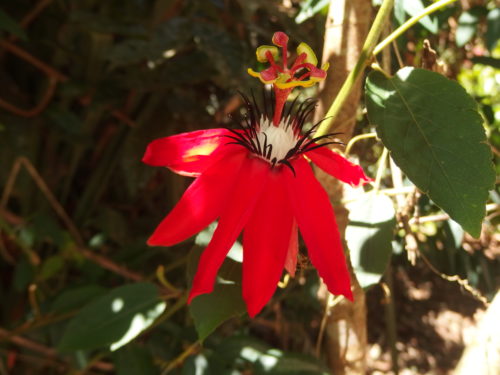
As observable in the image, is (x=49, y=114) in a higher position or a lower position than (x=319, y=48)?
lower

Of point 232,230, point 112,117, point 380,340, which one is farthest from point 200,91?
point 380,340

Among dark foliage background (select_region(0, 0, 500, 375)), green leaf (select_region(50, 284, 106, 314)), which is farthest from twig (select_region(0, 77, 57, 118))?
green leaf (select_region(50, 284, 106, 314))

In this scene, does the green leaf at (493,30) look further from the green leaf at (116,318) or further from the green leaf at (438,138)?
the green leaf at (116,318)

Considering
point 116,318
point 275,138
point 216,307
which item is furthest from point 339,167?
point 116,318

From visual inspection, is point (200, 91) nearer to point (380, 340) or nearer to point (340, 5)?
point (340, 5)

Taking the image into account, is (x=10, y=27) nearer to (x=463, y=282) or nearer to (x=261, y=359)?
(x=261, y=359)

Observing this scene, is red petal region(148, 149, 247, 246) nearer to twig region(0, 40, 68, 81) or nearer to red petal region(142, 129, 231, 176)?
red petal region(142, 129, 231, 176)

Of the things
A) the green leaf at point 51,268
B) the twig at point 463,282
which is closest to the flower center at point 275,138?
the twig at point 463,282
